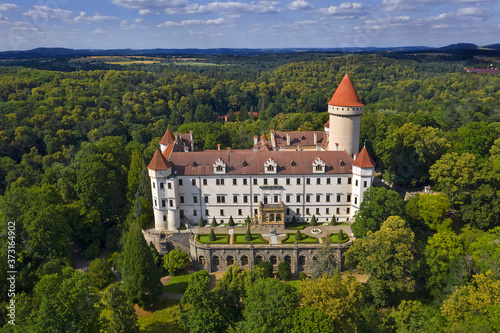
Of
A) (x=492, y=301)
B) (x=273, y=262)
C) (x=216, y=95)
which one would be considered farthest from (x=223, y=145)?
(x=216, y=95)

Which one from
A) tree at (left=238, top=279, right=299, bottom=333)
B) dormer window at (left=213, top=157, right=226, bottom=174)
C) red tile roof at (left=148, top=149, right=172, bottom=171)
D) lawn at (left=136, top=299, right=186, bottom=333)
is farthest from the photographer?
dormer window at (left=213, top=157, right=226, bottom=174)

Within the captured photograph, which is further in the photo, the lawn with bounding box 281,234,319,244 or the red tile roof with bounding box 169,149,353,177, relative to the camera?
the red tile roof with bounding box 169,149,353,177

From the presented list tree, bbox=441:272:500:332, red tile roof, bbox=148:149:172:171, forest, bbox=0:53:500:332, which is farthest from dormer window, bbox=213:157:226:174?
tree, bbox=441:272:500:332

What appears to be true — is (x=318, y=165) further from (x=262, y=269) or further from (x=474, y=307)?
(x=474, y=307)

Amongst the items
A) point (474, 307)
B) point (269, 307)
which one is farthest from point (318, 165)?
point (474, 307)

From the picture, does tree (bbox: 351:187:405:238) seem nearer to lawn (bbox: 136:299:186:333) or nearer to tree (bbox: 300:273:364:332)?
tree (bbox: 300:273:364:332)

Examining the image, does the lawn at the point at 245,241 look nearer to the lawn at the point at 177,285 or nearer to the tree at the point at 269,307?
the lawn at the point at 177,285

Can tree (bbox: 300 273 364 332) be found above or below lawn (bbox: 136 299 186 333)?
above
